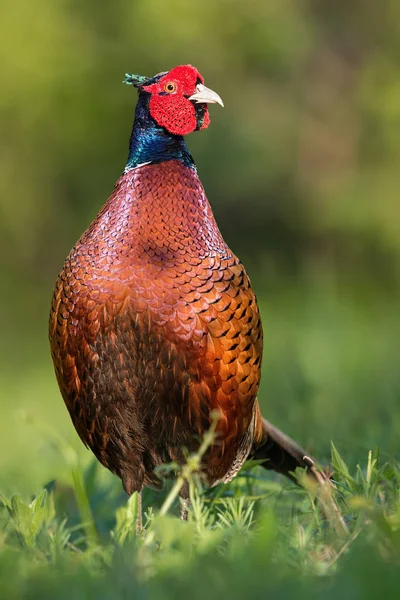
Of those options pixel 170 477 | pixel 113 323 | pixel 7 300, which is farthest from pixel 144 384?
pixel 7 300

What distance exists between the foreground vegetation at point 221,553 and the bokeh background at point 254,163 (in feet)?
7.43

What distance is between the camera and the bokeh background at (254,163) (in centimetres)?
677

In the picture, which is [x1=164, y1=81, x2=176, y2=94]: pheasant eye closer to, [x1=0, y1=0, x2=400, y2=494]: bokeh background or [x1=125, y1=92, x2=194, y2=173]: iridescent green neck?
[x1=125, y1=92, x2=194, y2=173]: iridescent green neck

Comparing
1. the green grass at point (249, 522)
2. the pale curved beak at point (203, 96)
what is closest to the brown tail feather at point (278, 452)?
the green grass at point (249, 522)

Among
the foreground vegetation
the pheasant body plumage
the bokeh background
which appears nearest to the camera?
the foreground vegetation

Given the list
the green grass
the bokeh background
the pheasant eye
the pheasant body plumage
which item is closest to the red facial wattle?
the pheasant eye

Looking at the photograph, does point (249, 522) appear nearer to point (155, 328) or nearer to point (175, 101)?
point (155, 328)

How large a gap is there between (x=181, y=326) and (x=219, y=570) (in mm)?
992

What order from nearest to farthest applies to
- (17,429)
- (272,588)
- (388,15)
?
(272,588) → (17,429) → (388,15)

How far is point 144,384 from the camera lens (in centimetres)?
296

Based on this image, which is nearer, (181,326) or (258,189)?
(181,326)

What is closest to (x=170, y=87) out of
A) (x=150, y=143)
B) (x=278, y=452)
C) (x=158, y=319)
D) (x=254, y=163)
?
(x=150, y=143)

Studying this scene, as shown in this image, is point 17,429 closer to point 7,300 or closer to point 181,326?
point 181,326

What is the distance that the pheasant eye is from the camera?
10.5 ft
